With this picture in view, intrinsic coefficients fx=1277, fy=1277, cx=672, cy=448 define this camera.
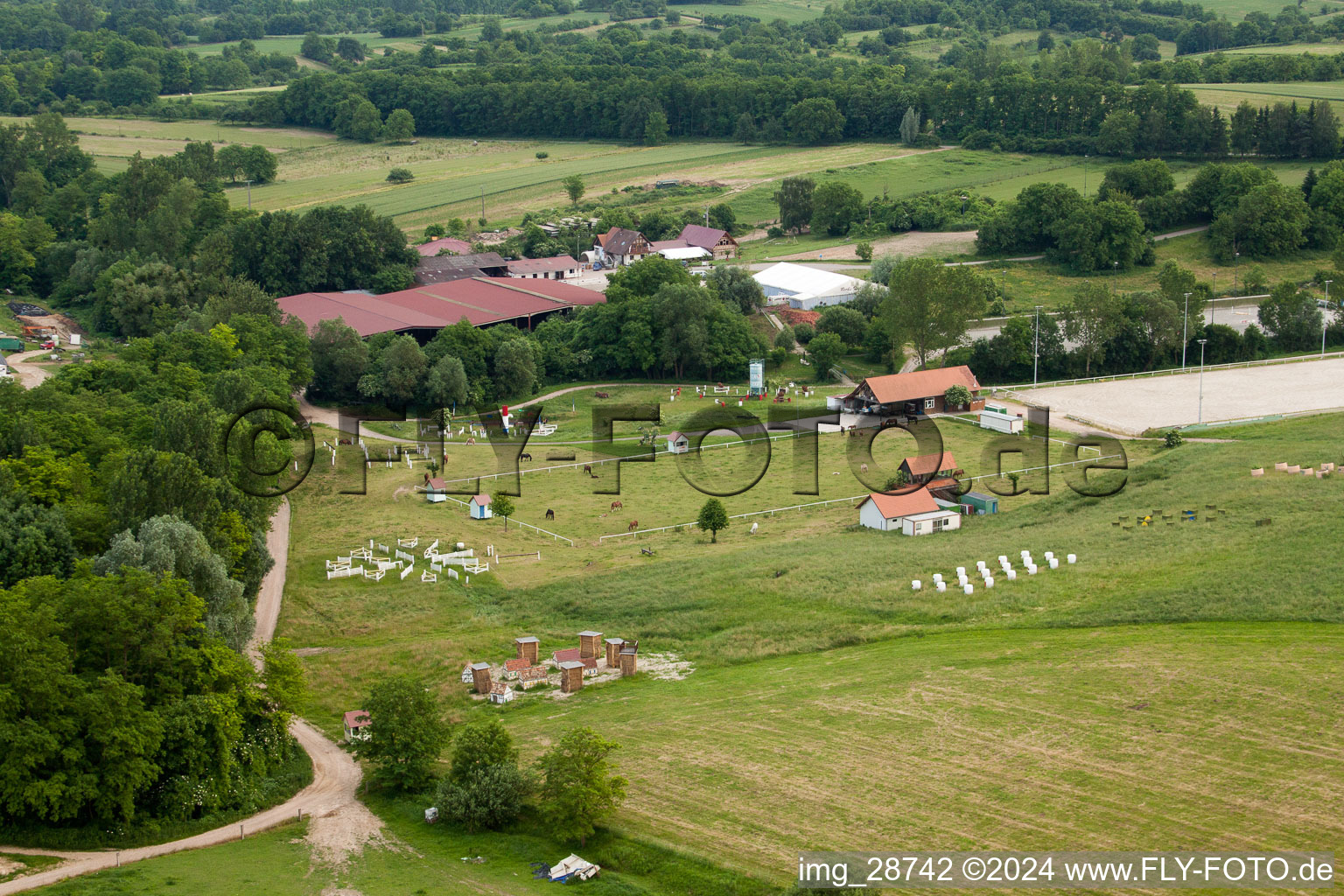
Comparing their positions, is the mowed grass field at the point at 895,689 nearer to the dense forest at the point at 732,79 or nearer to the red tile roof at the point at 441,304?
the red tile roof at the point at 441,304

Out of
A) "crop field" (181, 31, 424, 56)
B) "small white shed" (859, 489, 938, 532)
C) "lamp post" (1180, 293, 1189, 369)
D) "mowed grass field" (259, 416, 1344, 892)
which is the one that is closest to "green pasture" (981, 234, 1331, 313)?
"lamp post" (1180, 293, 1189, 369)

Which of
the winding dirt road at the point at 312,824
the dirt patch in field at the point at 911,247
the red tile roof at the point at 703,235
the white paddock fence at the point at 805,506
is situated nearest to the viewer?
the winding dirt road at the point at 312,824

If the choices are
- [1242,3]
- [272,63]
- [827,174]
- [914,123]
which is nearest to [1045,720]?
[827,174]

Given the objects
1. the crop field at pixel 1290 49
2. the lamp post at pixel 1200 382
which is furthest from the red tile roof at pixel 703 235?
the crop field at pixel 1290 49

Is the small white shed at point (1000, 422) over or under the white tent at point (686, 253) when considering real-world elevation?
under

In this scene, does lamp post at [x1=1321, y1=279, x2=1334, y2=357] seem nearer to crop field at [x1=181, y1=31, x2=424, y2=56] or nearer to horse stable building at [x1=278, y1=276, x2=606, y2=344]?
horse stable building at [x1=278, y1=276, x2=606, y2=344]

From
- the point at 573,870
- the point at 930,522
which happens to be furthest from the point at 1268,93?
the point at 573,870

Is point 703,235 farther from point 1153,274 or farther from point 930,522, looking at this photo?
point 930,522
